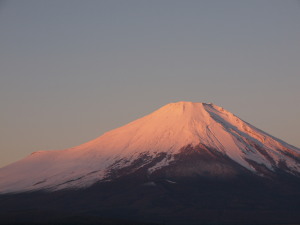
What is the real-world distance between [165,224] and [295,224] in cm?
3671

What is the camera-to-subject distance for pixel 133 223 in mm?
173500

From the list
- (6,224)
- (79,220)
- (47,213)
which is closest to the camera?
(6,224)

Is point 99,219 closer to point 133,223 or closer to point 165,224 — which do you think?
point 133,223

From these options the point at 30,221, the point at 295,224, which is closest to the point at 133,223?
the point at 30,221

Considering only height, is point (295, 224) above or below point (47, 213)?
below

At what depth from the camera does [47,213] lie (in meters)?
191

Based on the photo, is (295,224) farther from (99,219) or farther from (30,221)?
(30,221)

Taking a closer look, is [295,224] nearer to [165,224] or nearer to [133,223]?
[165,224]

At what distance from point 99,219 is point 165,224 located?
28.9m

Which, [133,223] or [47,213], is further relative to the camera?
[47,213]

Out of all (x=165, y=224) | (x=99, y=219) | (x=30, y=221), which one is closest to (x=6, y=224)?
(x=30, y=221)

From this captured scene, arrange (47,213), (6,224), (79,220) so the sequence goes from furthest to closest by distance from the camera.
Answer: (47,213) < (79,220) < (6,224)

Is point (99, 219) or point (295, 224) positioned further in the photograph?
point (295, 224)

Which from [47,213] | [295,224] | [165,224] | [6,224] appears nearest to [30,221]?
[6,224]
